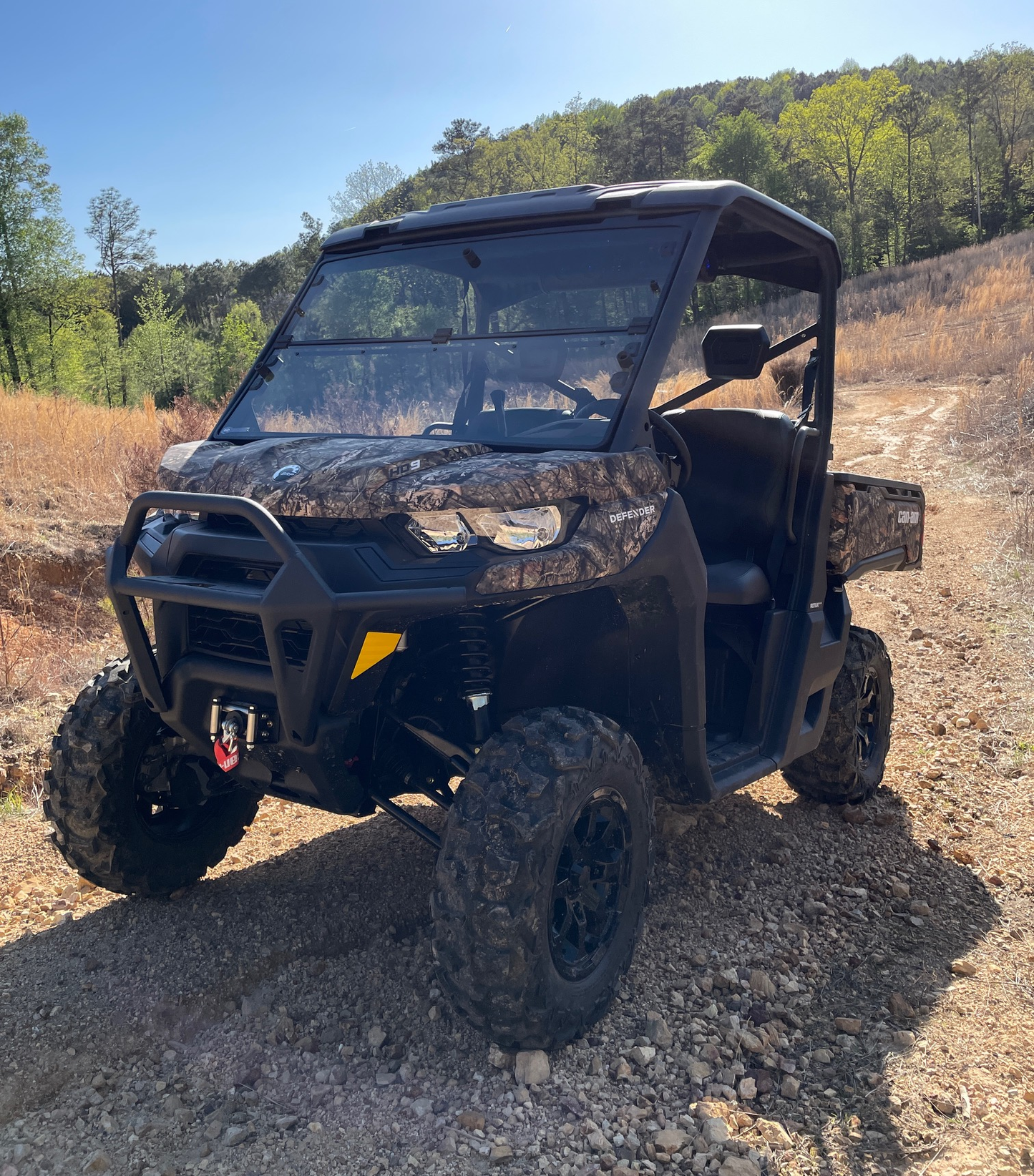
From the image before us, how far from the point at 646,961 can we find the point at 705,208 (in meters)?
2.39

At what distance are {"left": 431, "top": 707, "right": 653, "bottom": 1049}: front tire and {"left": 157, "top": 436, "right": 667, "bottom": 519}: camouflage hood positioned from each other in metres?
0.64

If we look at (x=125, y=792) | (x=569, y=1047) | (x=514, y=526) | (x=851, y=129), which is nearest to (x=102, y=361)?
(x=125, y=792)

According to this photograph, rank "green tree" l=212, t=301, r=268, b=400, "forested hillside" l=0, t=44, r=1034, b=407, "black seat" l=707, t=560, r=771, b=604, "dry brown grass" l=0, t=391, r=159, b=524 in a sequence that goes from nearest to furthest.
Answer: "black seat" l=707, t=560, r=771, b=604 → "dry brown grass" l=0, t=391, r=159, b=524 → "green tree" l=212, t=301, r=268, b=400 → "forested hillside" l=0, t=44, r=1034, b=407

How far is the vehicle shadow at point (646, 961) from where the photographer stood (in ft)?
8.71

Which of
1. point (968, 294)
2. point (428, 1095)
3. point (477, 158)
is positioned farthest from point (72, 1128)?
point (477, 158)

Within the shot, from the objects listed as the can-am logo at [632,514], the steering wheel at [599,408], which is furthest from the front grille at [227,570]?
the steering wheel at [599,408]

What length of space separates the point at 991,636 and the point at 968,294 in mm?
22891

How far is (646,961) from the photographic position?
3164 millimetres

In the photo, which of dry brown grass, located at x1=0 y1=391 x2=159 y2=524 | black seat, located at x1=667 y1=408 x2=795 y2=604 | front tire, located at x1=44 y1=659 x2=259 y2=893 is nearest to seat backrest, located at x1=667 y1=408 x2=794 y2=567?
black seat, located at x1=667 y1=408 x2=795 y2=604

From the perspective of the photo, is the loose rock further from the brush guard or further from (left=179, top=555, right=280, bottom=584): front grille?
(left=179, top=555, right=280, bottom=584): front grille

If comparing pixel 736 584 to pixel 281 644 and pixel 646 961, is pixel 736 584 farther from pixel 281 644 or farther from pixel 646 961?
pixel 281 644

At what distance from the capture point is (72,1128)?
2432 millimetres

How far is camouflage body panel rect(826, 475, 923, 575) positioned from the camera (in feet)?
12.5

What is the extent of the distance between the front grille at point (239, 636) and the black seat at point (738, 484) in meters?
1.70
